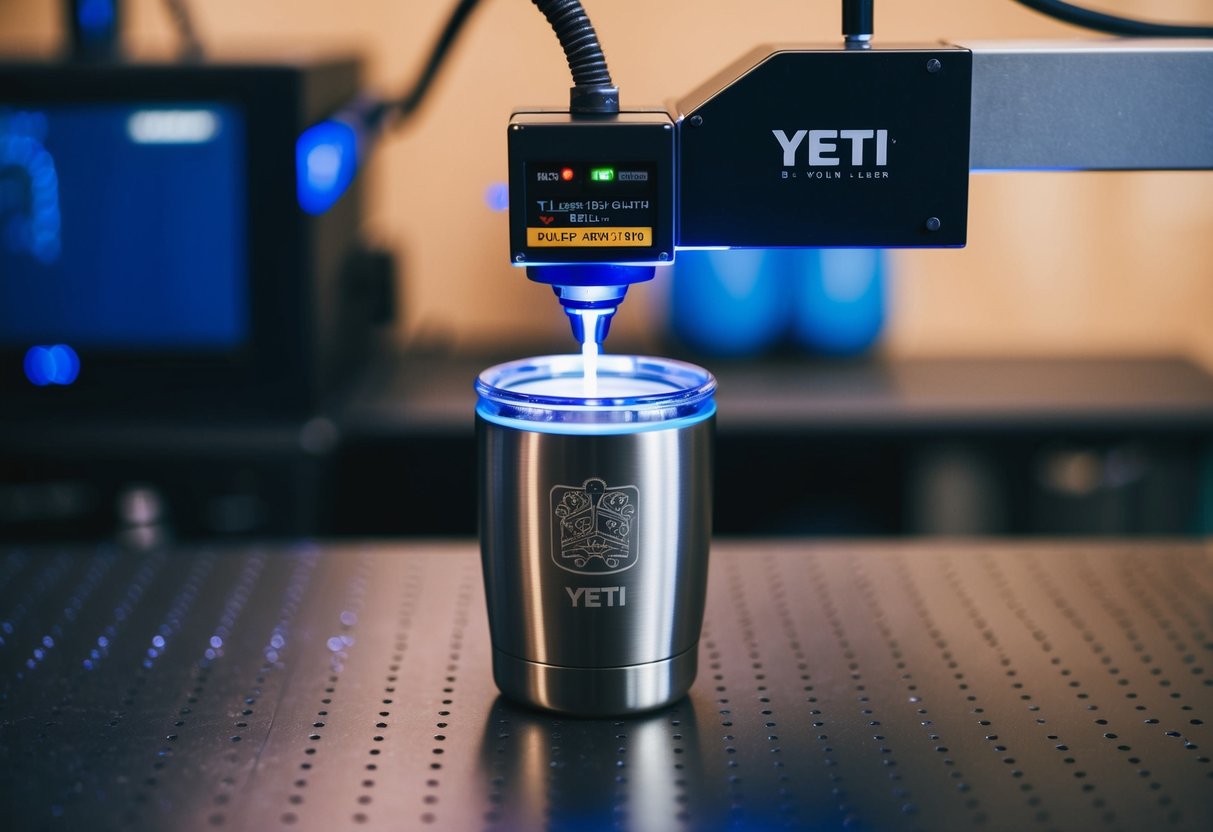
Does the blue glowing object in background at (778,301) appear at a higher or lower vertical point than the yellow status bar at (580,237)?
lower

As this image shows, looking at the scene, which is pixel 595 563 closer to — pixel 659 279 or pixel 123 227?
pixel 123 227

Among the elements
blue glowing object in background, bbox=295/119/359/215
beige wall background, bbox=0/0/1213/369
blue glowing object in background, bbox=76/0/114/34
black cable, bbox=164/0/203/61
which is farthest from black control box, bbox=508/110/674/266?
beige wall background, bbox=0/0/1213/369

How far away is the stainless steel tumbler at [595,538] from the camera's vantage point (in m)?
0.84

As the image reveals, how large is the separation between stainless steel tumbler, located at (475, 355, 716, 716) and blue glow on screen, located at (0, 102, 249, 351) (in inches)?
45.8

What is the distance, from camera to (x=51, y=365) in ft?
6.57

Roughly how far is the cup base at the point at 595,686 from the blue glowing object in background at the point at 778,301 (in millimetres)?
1427

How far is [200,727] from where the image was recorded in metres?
0.88

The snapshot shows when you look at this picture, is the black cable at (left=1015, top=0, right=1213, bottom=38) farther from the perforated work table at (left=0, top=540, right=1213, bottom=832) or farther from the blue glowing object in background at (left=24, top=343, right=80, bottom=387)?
the blue glowing object in background at (left=24, top=343, right=80, bottom=387)

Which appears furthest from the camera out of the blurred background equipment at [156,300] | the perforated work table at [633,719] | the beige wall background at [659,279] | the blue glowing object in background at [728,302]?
the beige wall background at [659,279]

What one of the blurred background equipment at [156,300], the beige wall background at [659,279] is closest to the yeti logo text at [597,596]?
the blurred background equipment at [156,300]

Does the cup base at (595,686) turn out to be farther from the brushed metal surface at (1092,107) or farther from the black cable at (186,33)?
the black cable at (186,33)

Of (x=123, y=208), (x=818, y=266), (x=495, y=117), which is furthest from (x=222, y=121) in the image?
(x=818, y=266)

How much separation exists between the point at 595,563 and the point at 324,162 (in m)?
1.29

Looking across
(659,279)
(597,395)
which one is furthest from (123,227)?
(597,395)
